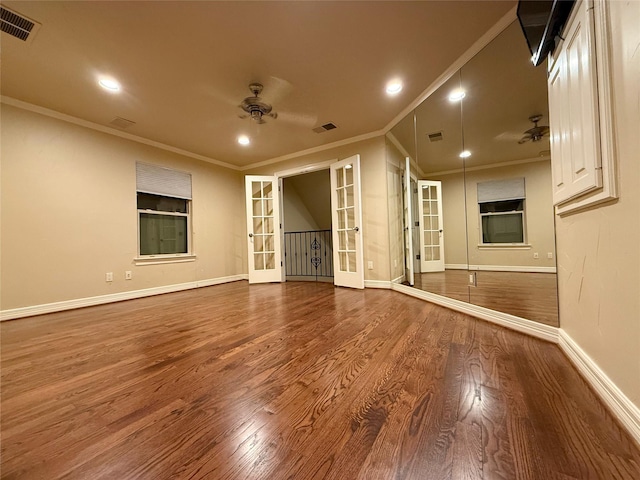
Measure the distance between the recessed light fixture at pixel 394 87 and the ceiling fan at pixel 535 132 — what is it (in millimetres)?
1279

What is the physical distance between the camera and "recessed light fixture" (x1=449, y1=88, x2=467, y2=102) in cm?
262

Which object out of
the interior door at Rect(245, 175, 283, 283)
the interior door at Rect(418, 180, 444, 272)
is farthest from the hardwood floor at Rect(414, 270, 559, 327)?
the interior door at Rect(245, 175, 283, 283)

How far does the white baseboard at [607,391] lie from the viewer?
87cm

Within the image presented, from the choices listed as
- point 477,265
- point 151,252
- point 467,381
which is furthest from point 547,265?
point 151,252

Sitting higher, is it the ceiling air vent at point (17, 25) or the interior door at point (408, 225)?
the ceiling air vent at point (17, 25)

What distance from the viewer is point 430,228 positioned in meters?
3.67

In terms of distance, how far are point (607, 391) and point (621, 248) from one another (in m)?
0.61

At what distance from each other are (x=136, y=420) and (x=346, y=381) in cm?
93

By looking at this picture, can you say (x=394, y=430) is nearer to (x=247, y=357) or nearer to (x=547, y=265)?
(x=247, y=357)

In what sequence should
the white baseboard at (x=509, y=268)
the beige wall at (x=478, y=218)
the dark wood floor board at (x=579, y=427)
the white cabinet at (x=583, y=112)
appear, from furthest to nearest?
1. the white baseboard at (x=509, y=268)
2. the beige wall at (x=478, y=218)
3. the white cabinet at (x=583, y=112)
4. the dark wood floor board at (x=579, y=427)

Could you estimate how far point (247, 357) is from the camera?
157cm

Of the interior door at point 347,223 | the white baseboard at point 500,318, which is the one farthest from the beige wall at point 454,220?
the interior door at point 347,223

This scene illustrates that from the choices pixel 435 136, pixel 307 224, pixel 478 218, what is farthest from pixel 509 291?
pixel 307 224

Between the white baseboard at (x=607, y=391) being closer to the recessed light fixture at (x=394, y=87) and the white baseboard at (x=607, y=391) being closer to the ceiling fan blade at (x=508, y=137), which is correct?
the ceiling fan blade at (x=508, y=137)
